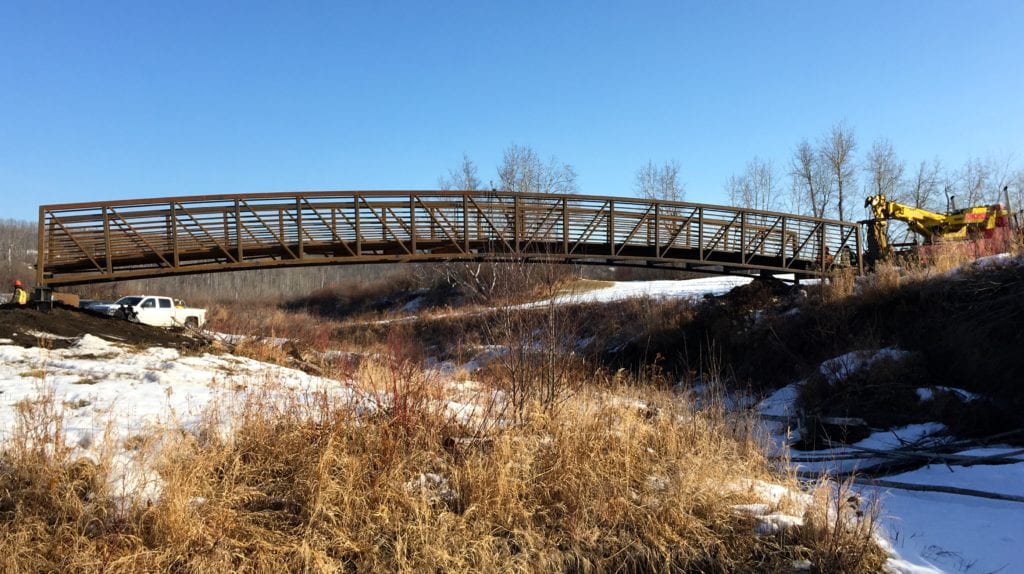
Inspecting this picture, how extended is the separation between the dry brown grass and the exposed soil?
5573 mm

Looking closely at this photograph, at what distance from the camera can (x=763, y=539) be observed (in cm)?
441

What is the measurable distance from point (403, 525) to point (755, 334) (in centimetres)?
1304

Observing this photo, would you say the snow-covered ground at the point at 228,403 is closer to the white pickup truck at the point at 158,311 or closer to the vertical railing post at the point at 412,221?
the vertical railing post at the point at 412,221

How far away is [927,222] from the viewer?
2052 cm

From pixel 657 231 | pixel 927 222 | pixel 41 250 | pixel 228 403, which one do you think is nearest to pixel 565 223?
pixel 657 231

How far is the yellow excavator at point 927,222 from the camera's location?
19.2 meters

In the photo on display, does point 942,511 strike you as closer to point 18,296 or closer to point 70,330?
point 70,330

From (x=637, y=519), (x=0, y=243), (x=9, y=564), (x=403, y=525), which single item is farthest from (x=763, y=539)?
(x=0, y=243)

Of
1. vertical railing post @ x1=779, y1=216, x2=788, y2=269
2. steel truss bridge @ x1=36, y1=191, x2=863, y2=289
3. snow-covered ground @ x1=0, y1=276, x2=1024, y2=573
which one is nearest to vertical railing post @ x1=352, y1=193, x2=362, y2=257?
steel truss bridge @ x1=36, y1=191, x2=863, y2=289

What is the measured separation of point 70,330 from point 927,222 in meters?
24.2

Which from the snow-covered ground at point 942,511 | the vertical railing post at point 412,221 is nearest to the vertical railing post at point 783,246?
the snow-covered ground at point 942,511

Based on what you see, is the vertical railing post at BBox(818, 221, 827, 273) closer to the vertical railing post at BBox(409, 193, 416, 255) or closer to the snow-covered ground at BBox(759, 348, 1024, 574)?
the snow-covered ground at BBox(759, 348, 1024, 574)

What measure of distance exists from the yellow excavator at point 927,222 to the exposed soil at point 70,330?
19.4 meters

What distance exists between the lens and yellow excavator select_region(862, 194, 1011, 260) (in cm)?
1920
